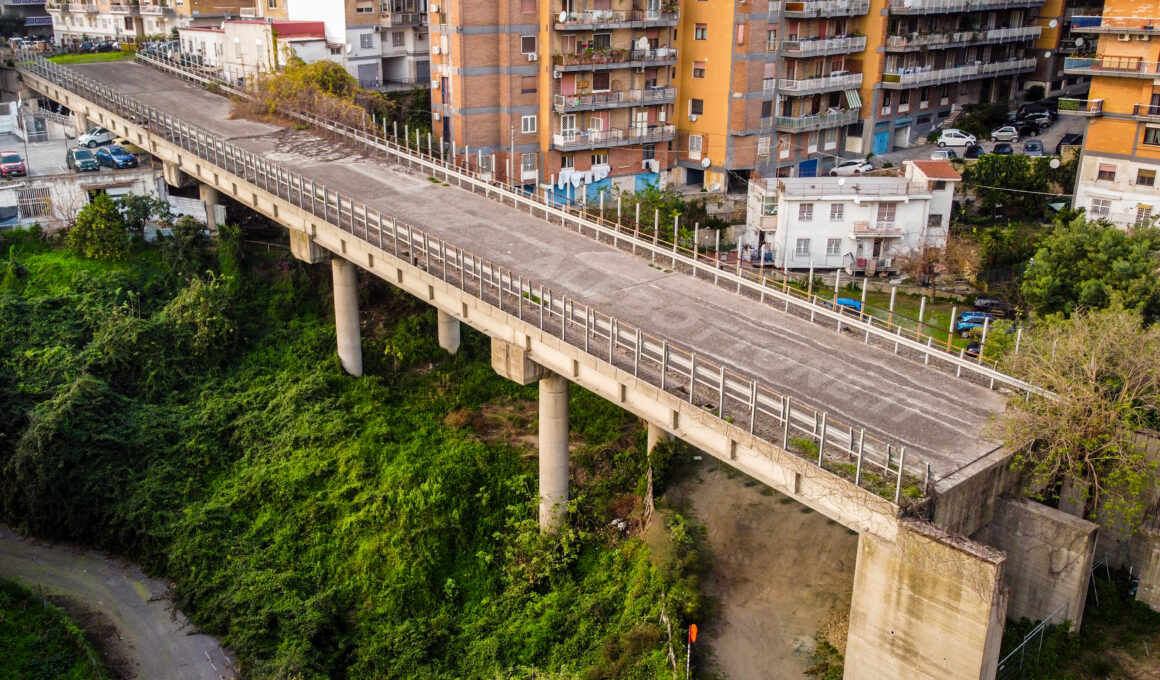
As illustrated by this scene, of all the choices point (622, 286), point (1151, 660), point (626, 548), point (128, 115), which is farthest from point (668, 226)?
point (1151, 660)

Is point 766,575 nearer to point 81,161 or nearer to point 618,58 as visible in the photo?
point 618,58

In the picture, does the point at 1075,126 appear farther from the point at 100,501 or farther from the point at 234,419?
the point at 100,501

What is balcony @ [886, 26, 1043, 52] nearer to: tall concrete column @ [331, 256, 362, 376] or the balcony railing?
the balcony railing

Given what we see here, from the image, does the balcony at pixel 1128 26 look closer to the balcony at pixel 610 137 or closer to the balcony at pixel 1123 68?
the balcony at pixel 1123 68

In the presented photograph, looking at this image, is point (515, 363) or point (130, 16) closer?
point (515, 363)

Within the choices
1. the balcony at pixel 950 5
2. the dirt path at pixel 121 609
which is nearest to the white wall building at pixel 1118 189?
the balcony at pixel 950 5

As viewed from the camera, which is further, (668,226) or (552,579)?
(668,226)

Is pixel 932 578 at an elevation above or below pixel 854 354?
below

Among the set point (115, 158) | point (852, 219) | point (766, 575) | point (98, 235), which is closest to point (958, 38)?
point (852, 219)
